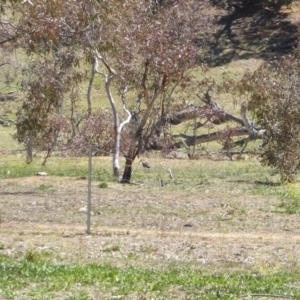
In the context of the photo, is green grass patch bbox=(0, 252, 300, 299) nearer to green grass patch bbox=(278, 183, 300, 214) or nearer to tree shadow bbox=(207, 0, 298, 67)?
green grass patch bbox=(278, 183, 300, 214)

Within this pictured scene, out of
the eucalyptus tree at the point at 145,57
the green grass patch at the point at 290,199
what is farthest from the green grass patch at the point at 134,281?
the eucalyptus tree at the point at 145,57

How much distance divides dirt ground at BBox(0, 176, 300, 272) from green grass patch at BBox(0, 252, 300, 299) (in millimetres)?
921

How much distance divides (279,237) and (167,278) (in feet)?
14.8

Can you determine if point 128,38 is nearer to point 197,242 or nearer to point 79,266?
point 197,242

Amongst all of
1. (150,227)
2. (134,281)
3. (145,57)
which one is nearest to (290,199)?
(150,227)

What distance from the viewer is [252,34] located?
2092 inches

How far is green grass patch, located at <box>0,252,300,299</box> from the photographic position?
28.4ft

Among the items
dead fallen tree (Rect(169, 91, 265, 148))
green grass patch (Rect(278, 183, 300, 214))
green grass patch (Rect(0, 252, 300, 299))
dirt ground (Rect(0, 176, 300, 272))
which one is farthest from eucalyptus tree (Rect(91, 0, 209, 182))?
green grass patch (Rect(0, 252, 300, 299))

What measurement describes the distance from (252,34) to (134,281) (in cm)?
4544

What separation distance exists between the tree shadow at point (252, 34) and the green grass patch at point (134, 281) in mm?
39787

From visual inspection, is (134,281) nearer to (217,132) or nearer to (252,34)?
(217,132)

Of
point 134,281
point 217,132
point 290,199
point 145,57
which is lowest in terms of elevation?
point 134,281

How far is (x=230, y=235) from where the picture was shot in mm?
13664

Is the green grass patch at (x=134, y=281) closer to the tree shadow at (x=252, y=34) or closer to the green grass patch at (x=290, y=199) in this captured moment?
the green grass patch at (x=290, y=199)
